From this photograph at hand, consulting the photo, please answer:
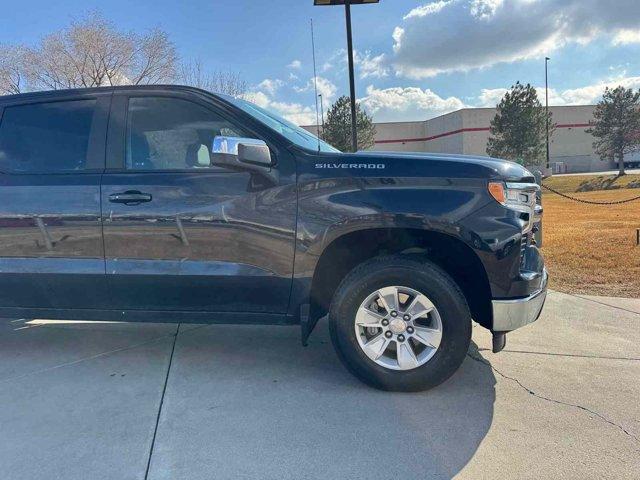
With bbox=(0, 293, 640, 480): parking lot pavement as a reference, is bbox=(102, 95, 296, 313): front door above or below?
above

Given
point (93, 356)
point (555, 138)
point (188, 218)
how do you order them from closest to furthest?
point (188, 218), point (93, 356), point (555, 138)

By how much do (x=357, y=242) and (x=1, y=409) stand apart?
2.53 m

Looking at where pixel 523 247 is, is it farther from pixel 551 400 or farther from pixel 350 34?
pixel 350 34

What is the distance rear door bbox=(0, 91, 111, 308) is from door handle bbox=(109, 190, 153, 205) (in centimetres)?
17

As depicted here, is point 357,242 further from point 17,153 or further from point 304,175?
point 17,153

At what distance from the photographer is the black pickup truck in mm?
3088

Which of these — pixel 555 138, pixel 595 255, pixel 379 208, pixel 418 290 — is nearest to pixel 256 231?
pixel 379 208

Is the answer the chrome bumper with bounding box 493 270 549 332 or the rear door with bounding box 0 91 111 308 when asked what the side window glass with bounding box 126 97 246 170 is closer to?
the rear door with bounding box 0 91 111 308

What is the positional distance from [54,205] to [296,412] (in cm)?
220

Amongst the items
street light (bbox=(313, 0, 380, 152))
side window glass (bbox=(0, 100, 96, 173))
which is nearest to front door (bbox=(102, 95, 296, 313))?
side window glass (bbox=(0, 100, 96, 173))

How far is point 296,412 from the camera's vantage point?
120 inches

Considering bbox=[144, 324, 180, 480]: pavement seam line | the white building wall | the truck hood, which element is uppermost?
the white building wall

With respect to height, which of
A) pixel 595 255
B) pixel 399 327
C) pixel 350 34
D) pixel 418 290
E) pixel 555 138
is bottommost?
pixel 595 255

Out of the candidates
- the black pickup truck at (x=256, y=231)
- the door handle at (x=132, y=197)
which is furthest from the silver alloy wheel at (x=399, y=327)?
the door handle at (x=132, y=197)
